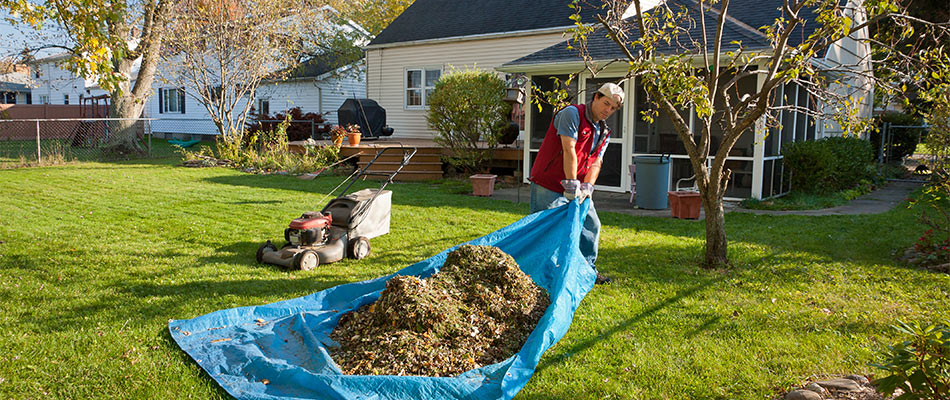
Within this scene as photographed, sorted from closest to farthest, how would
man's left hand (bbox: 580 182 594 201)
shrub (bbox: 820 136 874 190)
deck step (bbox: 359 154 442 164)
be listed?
man's left hand (bbox: 580 182 594 201)
shrub (bbox: 820 136 874 190)
deck step (bbox: 359 154 442 164)

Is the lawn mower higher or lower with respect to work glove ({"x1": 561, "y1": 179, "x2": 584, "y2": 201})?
lower

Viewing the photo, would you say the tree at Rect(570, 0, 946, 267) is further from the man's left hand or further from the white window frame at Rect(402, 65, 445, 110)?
the white window frame at Rect(402, 65, 445, 110)

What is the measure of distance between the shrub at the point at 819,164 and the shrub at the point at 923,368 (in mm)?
9834

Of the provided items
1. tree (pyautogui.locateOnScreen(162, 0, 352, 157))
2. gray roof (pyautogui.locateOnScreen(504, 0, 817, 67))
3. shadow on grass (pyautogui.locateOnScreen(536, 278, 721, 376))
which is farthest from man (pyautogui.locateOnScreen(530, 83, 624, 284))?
tree (pyautogui.locateOnScreen(162, 0, 352, 157))

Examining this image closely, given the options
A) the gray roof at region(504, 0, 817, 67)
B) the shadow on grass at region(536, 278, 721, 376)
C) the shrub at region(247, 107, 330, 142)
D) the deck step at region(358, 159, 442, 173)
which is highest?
the gray roof at region(504, 0, 817, 67)

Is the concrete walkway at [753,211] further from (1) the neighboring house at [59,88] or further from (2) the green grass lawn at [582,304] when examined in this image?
(1) the neighboring house at [59,88]

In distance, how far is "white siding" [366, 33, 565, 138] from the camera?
18031mm

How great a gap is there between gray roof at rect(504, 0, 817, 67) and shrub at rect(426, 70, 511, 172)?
3.22 feet

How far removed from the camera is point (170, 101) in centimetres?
3111

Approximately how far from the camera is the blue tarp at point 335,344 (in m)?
3.17

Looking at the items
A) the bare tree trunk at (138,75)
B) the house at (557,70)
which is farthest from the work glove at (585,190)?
the bare tree trunk at (138,75)

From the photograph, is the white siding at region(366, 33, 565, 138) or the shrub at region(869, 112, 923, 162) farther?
the shrub at region(869, 112, 923, 162)

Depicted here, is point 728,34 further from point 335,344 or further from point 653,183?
point 335,344

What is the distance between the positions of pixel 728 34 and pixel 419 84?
10.9m
